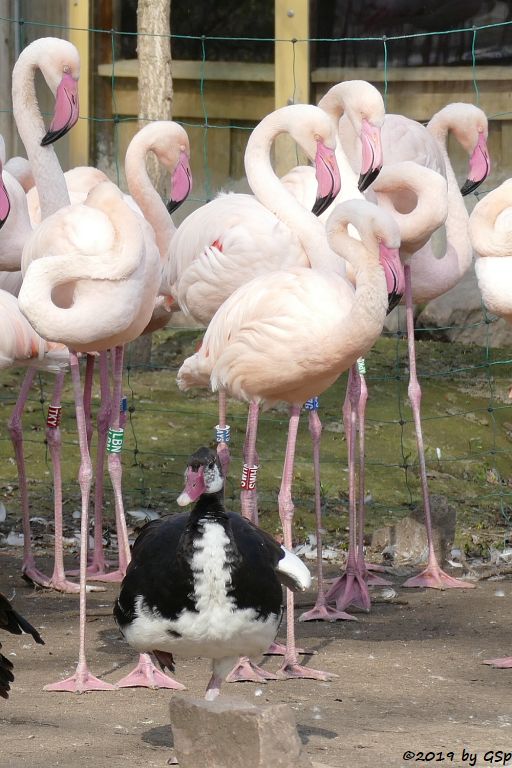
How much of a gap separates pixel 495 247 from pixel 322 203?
788 millimetres

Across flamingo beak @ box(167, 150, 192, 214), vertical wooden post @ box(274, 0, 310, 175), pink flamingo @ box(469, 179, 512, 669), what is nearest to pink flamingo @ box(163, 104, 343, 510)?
flamingo beak @ box(167, 150, 192, 214)

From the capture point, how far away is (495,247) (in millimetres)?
6027

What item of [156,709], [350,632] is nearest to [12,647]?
[156,709]

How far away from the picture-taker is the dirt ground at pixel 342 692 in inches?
154

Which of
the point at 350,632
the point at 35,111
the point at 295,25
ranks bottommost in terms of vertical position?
the point at 350,632

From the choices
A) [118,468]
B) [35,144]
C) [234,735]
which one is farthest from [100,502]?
[234,735]

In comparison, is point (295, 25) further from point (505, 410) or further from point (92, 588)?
point (92, 588)

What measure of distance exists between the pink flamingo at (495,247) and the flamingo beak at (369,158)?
0.51 m

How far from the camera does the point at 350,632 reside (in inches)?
216

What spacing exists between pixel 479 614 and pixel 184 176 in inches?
98.5

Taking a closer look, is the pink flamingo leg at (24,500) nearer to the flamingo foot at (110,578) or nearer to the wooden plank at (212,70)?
the flamingo foot at (110,578)

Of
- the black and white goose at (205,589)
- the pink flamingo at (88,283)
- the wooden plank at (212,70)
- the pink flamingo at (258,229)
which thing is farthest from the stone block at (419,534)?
the wooden plank at (212,70)

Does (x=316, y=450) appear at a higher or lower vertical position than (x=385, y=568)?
higher

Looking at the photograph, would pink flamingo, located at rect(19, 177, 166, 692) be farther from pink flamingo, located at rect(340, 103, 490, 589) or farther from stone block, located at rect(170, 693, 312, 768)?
pink flamingo, located at rect(340, 103, 490, 589)
